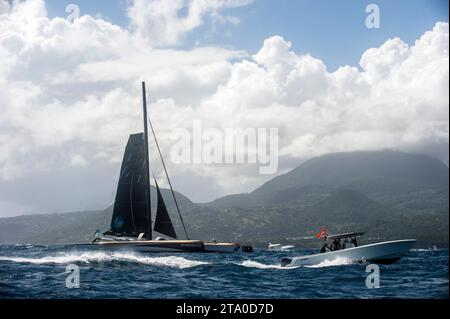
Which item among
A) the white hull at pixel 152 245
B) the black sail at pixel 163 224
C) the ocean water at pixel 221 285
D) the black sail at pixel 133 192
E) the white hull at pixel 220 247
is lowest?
the white hull at pixel 220 247

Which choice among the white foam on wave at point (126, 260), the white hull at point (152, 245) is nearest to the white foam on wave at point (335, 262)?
the white foam on wave at point (126, 260)

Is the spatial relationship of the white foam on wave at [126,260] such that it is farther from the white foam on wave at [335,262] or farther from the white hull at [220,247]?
the white hull at [220,247]

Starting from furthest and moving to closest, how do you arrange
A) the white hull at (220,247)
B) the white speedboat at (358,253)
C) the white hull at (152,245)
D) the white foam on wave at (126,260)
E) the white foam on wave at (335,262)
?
the white hull at (220,247) → the white hull at (152,245) → the white foam on wave at (126,260) → the white foam on wave at (335,262) → the white speedboat at (358,253)

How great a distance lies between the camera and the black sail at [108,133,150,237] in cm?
7462

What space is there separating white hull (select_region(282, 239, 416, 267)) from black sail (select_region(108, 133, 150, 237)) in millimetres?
31358

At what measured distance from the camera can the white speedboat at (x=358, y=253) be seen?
4716 centimetres

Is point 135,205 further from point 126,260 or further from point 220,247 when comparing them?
point 220,247

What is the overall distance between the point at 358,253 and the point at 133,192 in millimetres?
38562

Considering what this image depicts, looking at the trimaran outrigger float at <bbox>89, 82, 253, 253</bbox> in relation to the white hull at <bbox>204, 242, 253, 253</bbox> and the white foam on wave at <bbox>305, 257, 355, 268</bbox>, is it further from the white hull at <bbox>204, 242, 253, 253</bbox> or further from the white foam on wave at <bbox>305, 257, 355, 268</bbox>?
the white foam on wave at <bbox>305, 257, 355, 268</bbox>

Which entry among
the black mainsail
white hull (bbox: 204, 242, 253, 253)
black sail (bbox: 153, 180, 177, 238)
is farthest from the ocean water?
white hull (bbox: 204, 242, 253, 253)

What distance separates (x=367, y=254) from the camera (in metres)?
47.6

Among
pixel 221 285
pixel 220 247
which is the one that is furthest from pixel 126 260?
pixel 221 285
